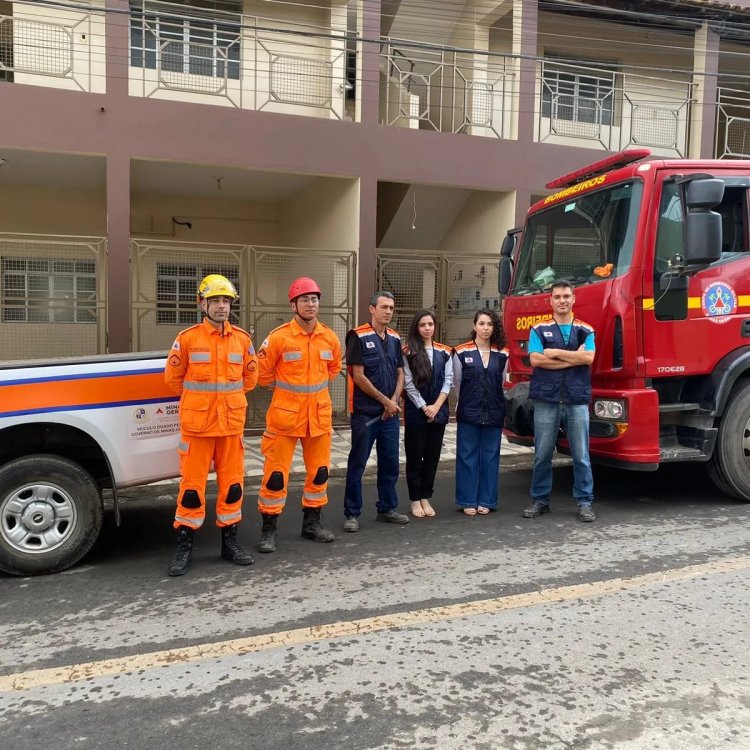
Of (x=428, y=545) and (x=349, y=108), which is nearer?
(x=428, y=545)

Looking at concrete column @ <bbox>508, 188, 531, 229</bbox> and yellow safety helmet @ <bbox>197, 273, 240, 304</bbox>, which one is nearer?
yellow safety helmet @ <bbox>197, 273, 240, 304</bbox>

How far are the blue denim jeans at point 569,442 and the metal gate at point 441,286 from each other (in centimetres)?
481

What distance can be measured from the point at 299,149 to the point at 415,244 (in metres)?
4.49

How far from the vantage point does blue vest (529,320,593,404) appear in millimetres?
5168

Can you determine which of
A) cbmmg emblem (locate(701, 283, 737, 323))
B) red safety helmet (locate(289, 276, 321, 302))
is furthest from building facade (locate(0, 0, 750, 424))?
cbmmg emblem (locate(701, 283, 737, 323))

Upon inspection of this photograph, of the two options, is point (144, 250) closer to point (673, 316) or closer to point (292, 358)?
point (292, 358)

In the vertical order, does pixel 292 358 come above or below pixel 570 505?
above

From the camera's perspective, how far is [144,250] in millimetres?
8906

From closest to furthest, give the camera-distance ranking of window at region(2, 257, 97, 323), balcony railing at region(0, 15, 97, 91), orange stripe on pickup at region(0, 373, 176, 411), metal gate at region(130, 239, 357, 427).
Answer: orange stripe on pickup at region(0, 373, 176, 411), window at region(2, 257, 97, 323), metal gate at region(130, 239, 357, 427), balcony railing at region(0, 15, 97, 91)

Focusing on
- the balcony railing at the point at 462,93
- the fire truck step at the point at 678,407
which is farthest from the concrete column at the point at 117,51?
the fire truck step at the point at 678,407

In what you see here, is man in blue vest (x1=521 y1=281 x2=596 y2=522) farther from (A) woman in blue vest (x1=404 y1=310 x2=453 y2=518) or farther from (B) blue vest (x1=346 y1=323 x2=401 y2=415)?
(B) blue vest (x1=346 y1=323 x2=401 y2=415)

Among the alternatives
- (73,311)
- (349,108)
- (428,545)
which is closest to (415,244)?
(349,108)

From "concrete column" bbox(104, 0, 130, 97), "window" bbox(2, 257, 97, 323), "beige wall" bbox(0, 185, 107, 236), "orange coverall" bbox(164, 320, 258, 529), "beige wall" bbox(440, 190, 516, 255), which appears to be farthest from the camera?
"beige wall" bbox(0, 185, 107, 236)

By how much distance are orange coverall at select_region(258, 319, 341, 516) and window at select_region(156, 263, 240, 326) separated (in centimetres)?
478
